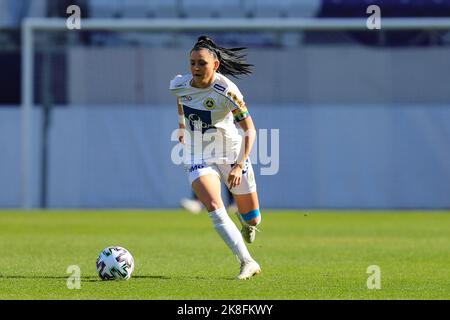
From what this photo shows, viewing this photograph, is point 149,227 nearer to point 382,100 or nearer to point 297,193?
point 297,193

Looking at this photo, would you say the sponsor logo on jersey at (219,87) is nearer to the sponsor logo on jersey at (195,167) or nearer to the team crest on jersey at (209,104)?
the team crest on jersey at (209,104)

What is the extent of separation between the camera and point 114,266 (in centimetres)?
1054

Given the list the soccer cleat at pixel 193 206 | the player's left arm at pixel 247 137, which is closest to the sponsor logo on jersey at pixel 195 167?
the player's left arm at pixel 247 137

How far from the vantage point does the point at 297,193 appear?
28.4 meters

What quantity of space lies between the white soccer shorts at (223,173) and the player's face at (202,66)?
0.85 m

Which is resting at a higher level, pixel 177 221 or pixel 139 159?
pixel 139 159

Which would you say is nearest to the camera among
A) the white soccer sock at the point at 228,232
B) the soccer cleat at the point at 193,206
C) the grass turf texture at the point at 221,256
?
the grass turf texture at the point at 221,256

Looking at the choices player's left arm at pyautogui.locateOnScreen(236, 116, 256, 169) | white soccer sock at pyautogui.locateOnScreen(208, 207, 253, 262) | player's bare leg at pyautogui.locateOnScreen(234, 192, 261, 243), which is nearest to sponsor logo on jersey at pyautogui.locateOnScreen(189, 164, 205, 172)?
player's left arm at pyautogui.locateOnScreen(236, 116, 256, 169)

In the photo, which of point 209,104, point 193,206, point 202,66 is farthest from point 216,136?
point 193,206

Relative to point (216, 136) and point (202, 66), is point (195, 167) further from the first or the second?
point (202, 66)

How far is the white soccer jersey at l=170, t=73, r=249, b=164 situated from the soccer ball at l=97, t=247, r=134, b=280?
4.22 ft

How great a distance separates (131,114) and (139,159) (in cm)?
149

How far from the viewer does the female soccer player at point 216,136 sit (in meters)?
10.8
